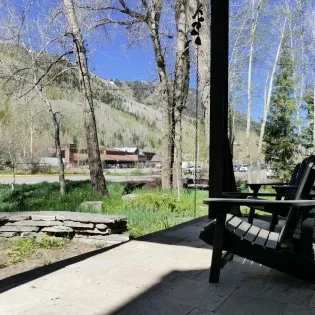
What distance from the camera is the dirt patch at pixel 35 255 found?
15.2 ft

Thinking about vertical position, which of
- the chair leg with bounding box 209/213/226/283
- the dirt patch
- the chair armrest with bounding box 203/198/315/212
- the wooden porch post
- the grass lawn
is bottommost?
the dirt patch

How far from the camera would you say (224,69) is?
2830 mm

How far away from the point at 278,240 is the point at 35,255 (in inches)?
142

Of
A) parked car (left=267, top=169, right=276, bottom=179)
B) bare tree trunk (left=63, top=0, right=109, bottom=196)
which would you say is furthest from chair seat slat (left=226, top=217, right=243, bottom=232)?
parked car (left=267, top=169, right=276, bottom=179)

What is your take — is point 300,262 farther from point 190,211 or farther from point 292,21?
point 292,21

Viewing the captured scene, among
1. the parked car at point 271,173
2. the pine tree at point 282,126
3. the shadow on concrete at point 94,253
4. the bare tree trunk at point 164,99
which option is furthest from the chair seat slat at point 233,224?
the parked car at point 271,173

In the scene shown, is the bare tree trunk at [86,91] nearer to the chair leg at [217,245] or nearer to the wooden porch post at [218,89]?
the wooden porch post at [218,89]

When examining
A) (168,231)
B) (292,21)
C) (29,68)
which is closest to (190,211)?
(168,231)

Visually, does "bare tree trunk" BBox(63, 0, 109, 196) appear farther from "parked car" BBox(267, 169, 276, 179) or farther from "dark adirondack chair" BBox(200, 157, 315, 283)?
"parked car" BBox(267, 169, 276, 179)

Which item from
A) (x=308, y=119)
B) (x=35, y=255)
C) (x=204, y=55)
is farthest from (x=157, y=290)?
(x=308, y=119)

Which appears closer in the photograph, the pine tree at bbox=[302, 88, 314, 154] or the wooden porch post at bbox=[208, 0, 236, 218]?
the wooden porch post at bbox=[208, 0, 236, 218]

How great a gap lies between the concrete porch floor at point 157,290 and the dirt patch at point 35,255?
5.40 feet

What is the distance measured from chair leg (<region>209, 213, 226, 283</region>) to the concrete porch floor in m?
0.07

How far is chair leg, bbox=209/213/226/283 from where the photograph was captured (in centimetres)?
258
